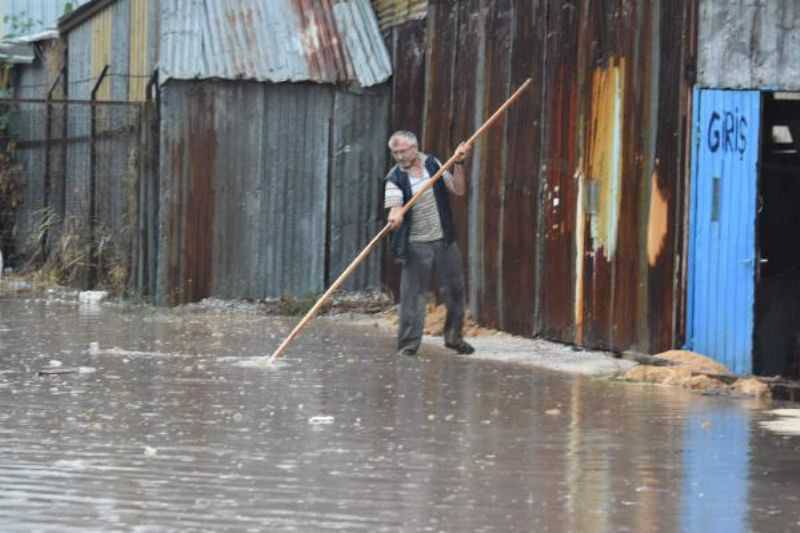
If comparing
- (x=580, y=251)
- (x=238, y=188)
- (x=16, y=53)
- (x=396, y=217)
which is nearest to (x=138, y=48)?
(x=238, y=188)

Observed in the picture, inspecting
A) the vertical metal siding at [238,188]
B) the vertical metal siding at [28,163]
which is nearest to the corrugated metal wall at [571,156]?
the vertical metal siding at [238,188]

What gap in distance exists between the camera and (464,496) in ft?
27.0

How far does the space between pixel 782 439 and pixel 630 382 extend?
311 cm

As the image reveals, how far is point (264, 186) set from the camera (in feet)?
68.3

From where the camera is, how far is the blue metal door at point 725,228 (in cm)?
1375

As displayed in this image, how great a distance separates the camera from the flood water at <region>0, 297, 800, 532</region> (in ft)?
25.6

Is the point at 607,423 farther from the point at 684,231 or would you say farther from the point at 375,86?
the point at 375,86

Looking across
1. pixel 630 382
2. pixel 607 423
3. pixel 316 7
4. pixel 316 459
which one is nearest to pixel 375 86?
pixel 316 7

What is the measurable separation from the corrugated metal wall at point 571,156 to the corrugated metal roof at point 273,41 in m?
1.80

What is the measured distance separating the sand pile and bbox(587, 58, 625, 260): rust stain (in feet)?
5.32

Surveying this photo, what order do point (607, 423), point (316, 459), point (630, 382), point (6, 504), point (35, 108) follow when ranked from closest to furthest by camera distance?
1. point (6, 504)
2. point (316, 459)
3. point (607, 423)
4. point (630, 382)
5. point (35, 108)

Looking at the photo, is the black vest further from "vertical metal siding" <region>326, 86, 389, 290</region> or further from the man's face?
"vertical metal siding" <region>326, 86, 389, 290</region>

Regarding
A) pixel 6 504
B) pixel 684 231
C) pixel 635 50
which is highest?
pixel 635 50

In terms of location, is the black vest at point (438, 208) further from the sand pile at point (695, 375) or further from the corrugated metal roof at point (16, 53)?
the corrugated metal roof at point (16, 53)
